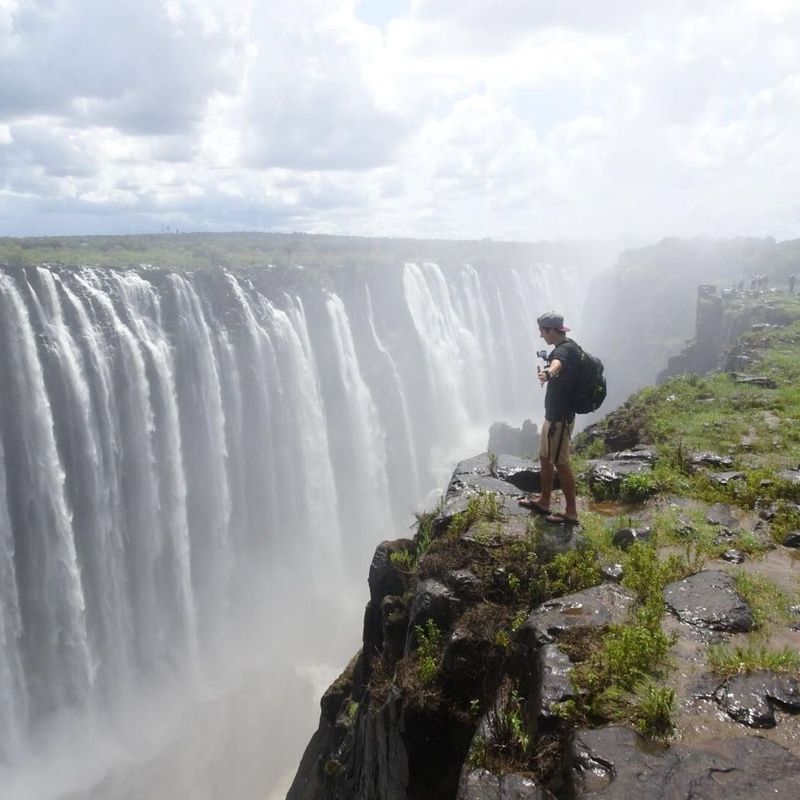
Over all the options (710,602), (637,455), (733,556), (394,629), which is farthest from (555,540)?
(637,455)

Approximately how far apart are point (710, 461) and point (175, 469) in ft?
73.1

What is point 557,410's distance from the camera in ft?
21.1

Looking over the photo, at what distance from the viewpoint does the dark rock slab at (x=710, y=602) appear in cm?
479

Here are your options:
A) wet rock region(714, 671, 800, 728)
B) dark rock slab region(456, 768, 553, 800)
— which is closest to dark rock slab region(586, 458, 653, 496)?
wet rock region(714, 671, 800, 728)

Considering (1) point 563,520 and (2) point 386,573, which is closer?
(1) point 563,520

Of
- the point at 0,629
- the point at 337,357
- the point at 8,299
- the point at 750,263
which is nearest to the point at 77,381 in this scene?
the point at 8,299

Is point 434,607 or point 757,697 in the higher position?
point 757,697

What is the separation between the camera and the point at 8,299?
832 inches

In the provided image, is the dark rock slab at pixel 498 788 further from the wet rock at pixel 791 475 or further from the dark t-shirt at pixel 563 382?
the wet rock at pixel 791 475

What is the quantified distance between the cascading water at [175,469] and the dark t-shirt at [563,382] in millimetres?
16820

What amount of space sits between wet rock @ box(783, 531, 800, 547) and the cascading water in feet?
55.6

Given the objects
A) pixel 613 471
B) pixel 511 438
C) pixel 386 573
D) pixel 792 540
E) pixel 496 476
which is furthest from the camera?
pixel 511 438

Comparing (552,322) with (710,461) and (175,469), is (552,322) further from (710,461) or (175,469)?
(175,469)

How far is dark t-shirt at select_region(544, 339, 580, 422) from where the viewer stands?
247 inches
